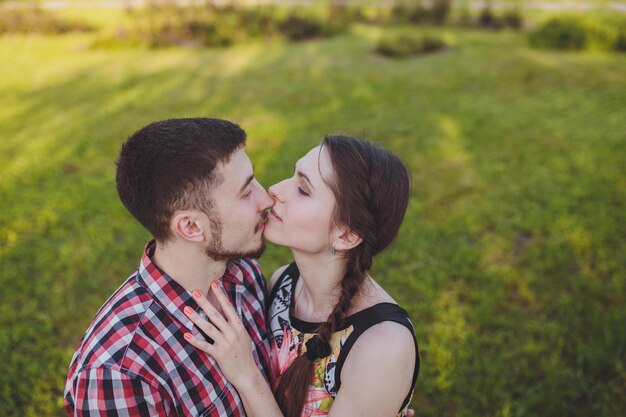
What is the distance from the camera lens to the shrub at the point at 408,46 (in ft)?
35.3

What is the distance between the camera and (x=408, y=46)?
10.9 m

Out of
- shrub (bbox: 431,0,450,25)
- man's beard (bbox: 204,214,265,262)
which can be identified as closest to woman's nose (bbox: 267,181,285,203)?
man's beard (bbox: 204,214,265,262)

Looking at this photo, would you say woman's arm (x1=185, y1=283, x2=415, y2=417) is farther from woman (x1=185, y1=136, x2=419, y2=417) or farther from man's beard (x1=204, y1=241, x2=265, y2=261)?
man's beard (x1=204, y1=241, x2=265, y2=261)

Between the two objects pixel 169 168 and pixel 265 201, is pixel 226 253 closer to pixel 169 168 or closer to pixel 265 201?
pixel 265 201

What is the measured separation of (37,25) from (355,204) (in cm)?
1486

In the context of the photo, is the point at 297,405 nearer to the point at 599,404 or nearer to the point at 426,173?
the point at 599,404

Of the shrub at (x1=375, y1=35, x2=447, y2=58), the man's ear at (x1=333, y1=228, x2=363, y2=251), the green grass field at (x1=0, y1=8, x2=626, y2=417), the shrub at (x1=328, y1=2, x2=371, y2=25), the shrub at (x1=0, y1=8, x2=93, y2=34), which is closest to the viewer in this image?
the man's ear at (x1=333, y1=228, x2=363, y2=251)

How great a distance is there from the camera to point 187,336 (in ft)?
6.08

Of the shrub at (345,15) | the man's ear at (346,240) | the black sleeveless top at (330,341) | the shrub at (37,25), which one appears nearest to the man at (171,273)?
the black sleeveless top at (330,341)

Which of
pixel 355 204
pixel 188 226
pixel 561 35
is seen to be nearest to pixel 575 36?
pixel 561 35

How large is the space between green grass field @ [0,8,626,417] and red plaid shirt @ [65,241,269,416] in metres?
1.90

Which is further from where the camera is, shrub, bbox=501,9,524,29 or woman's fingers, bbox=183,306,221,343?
shrub, bbox=501,9,524,29

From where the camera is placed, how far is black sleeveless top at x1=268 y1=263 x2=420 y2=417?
2.03 meters

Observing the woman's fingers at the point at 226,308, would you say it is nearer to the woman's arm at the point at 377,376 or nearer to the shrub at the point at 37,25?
the woman's arm at the point at 377,376
